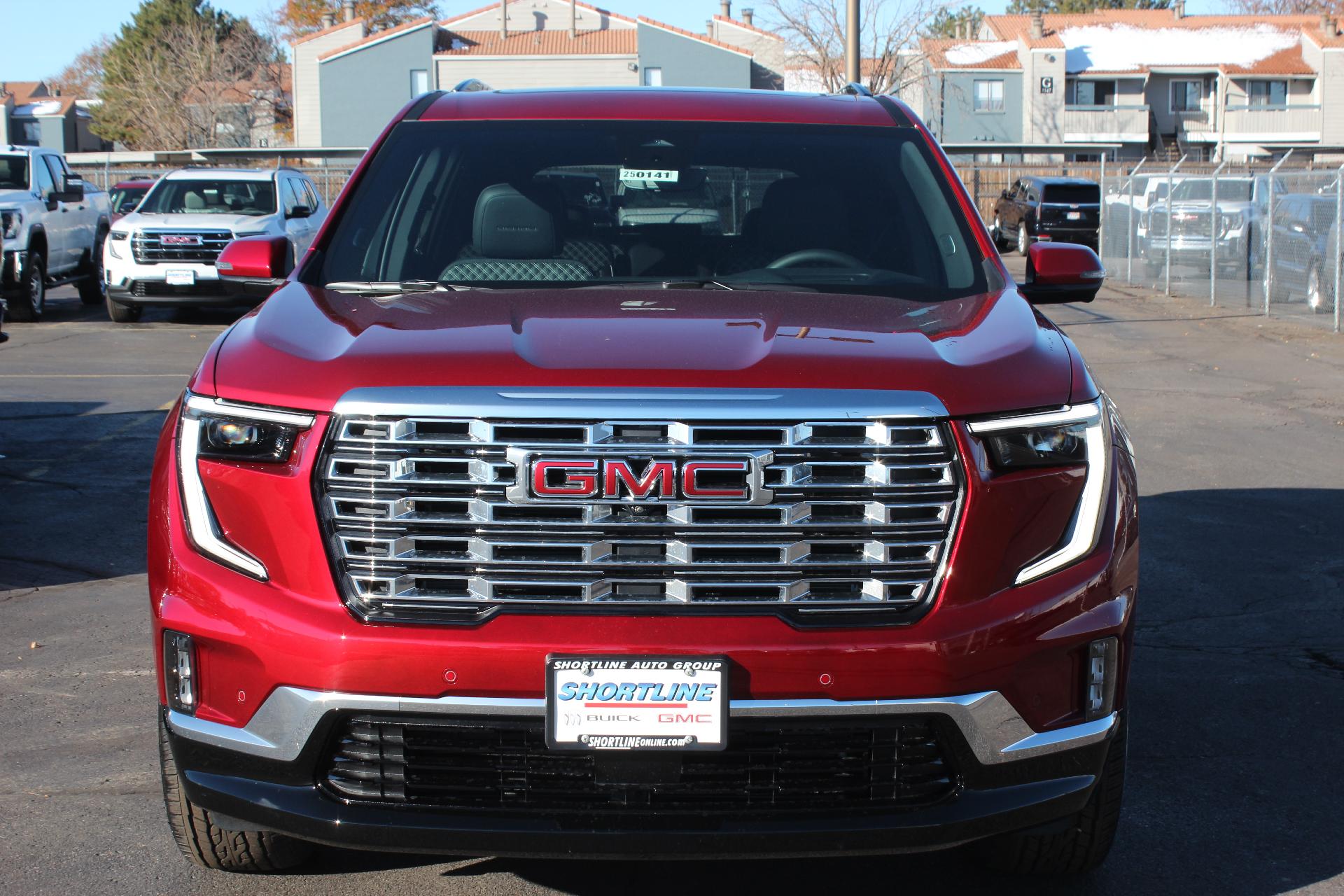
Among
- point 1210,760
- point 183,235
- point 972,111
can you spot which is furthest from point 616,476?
point 972,111

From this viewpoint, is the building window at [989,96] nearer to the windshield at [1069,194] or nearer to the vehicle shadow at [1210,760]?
the windshield at [1069,194]

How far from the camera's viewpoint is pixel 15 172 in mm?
18594

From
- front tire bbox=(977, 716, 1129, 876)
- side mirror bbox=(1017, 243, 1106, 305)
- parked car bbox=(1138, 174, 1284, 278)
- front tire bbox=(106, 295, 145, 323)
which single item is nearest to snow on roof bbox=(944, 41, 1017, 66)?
parked car bbox=(1138, 174, 1284, 278)

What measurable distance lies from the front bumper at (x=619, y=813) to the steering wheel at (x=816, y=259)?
1.68m

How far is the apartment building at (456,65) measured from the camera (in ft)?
205

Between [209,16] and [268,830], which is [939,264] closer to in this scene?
[268,830]

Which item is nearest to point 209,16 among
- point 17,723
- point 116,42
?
point 116,42

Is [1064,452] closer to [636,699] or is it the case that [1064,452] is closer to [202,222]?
[636,699]

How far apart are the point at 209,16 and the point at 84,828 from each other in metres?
79.5

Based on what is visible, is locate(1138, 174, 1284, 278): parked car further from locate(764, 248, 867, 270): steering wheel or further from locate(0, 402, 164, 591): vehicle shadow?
locate(764, 248, 867, 270): steering wheel

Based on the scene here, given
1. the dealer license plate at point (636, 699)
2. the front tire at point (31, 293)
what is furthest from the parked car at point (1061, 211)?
the dealer license plate at point (636, 699)

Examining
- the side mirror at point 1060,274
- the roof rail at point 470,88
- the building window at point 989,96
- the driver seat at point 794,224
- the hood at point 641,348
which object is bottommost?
the hood at point 641,348

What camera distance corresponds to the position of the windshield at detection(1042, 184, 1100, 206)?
33.9 metres

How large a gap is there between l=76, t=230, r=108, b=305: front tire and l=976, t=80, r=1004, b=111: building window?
52.5 meters
